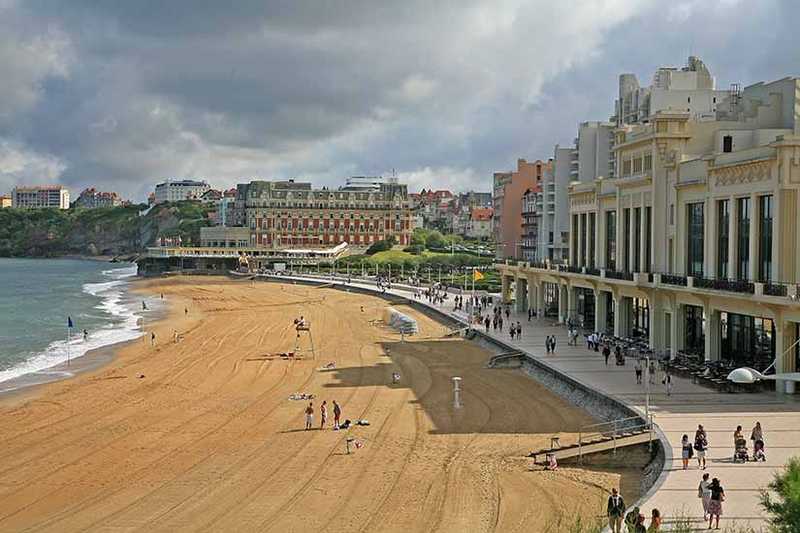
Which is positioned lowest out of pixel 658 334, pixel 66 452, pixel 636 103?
pixel 66 452

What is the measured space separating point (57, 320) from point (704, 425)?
175 feet

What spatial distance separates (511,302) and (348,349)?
2259 cm

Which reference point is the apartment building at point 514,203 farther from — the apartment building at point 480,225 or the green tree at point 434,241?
the apartment building at point 480,225

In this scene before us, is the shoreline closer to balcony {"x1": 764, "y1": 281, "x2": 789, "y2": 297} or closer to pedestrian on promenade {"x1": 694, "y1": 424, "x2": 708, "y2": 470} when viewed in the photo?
pedestrian on promenade {"x1": 694, "y1": 424, "x2": 708, "y2": 470}

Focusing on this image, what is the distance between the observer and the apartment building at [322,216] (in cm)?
14762

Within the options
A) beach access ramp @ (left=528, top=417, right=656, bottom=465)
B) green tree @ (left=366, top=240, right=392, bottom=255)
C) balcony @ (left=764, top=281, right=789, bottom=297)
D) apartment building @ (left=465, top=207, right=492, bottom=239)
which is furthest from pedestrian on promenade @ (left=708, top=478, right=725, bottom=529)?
apartment building @ (left=465, top=207, right=492, bottom=239)

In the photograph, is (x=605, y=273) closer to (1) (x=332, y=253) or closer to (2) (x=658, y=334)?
(2) (x=658, y=334)

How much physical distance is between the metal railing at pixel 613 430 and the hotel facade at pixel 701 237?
6.62 meters

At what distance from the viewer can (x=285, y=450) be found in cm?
2505

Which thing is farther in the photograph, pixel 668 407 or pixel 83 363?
pixel 83 363

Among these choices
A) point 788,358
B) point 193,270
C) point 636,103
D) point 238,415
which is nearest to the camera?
point 788,358

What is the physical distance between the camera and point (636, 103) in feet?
219

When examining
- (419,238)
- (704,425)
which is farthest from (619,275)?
(419,238)

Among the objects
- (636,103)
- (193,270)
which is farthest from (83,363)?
(193,270)
